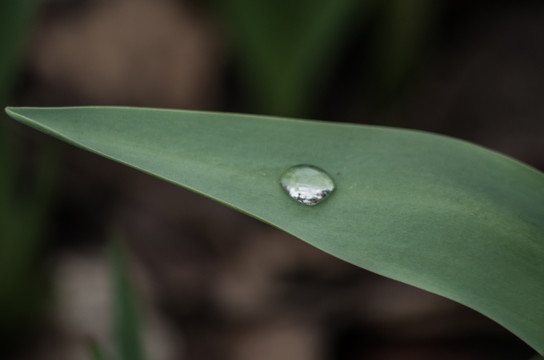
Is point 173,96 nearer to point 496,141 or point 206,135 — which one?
point 496,141

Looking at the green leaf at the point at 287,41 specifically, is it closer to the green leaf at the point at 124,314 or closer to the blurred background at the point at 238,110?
the blurred background at the point at 238,110

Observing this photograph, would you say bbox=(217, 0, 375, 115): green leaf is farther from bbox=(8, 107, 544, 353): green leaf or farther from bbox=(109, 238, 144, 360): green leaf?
bbox=(8, 107, 544, 353): green leaf

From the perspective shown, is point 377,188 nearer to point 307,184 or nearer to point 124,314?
point 307,184

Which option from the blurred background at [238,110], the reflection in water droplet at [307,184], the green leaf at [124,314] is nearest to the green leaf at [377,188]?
the reflection in water droplet at [307,184]

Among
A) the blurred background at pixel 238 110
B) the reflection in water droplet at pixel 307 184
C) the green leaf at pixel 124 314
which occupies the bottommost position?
the green leaf at pixel 124 314

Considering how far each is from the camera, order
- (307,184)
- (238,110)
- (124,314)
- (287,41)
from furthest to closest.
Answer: (238,110), (287,41), (124,314), (307,184)

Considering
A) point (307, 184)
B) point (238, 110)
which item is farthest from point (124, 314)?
point (238, 110)
